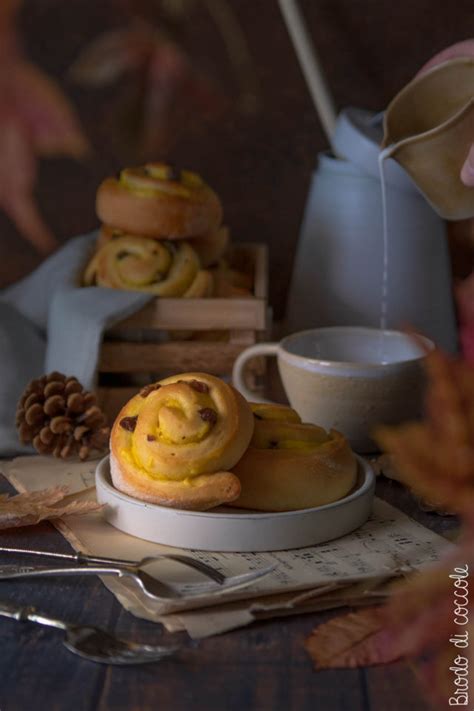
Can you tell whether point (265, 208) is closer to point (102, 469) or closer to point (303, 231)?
point (303, 231)

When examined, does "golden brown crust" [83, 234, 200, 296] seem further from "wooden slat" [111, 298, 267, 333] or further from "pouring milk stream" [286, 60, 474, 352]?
"pouring milk stream" [286, 60, 474, 352]

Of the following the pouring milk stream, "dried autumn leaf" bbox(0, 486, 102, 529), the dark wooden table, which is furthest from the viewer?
the pouring milk stream

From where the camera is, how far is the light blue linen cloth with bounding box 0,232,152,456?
1.05 m

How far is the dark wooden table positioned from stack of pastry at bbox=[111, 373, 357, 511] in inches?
4.3

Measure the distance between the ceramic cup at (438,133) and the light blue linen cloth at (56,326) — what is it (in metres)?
0.30

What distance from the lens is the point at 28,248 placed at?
1.48 m

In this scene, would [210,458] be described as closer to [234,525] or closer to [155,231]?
[234,525]

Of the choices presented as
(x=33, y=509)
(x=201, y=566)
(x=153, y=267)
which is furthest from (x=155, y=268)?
(x=201, y=566)

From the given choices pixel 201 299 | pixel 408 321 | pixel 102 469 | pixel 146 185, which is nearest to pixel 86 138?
pixel 146 185

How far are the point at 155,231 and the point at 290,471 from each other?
419 millimetres

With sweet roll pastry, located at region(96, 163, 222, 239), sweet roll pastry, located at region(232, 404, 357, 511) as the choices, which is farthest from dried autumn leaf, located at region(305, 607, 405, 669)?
sweet roll pastry, located at region(96, 163, 222, 239)

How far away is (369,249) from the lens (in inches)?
45.4

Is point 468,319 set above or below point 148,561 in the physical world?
above

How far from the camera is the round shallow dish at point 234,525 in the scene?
72 centimetres
